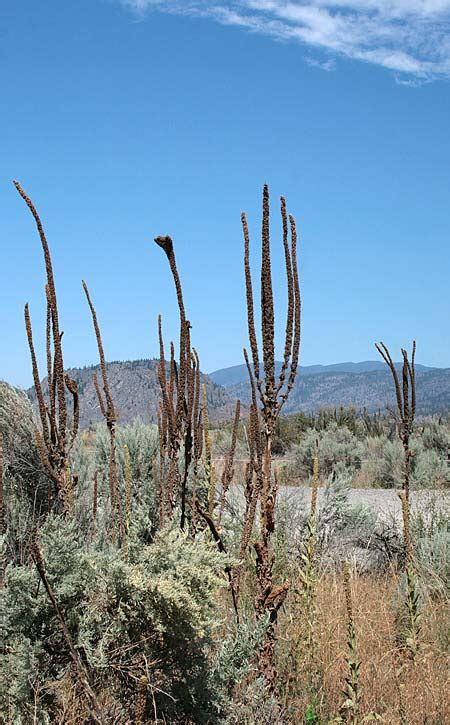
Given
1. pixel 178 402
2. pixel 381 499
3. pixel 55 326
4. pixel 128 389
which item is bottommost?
pixel 381 499

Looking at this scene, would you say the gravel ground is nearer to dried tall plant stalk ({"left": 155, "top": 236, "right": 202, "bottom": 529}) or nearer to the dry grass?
the dry grass

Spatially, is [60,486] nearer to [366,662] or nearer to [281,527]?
[366,662]

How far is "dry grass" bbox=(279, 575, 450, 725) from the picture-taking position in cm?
331

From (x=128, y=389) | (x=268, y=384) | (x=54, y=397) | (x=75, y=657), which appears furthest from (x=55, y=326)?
(x=128, y=389)

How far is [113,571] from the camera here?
2.71 m

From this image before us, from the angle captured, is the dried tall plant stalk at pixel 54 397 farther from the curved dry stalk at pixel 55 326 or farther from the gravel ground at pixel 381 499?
the gravel ground at pixel 381 499

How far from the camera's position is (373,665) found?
3.86 metres

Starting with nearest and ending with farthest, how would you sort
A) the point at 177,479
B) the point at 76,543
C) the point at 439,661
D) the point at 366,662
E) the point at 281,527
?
1. the point at 76,543
2. the point at 177,479
3. the point at 366,662
4. the point at 439,661
5. the point at 281,527

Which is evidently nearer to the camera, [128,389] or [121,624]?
[121,624]

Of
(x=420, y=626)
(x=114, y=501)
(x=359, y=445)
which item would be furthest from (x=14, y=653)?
(x=359, y=445)

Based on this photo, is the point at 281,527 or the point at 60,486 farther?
the point at 281,527

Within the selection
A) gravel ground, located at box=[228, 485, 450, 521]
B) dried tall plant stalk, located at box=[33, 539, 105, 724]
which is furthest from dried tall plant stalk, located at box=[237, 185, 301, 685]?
gravel ground, located at box=[228, 485, 450, 521]

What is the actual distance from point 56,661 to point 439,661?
2339mm

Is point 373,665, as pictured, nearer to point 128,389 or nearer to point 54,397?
point 54,397
